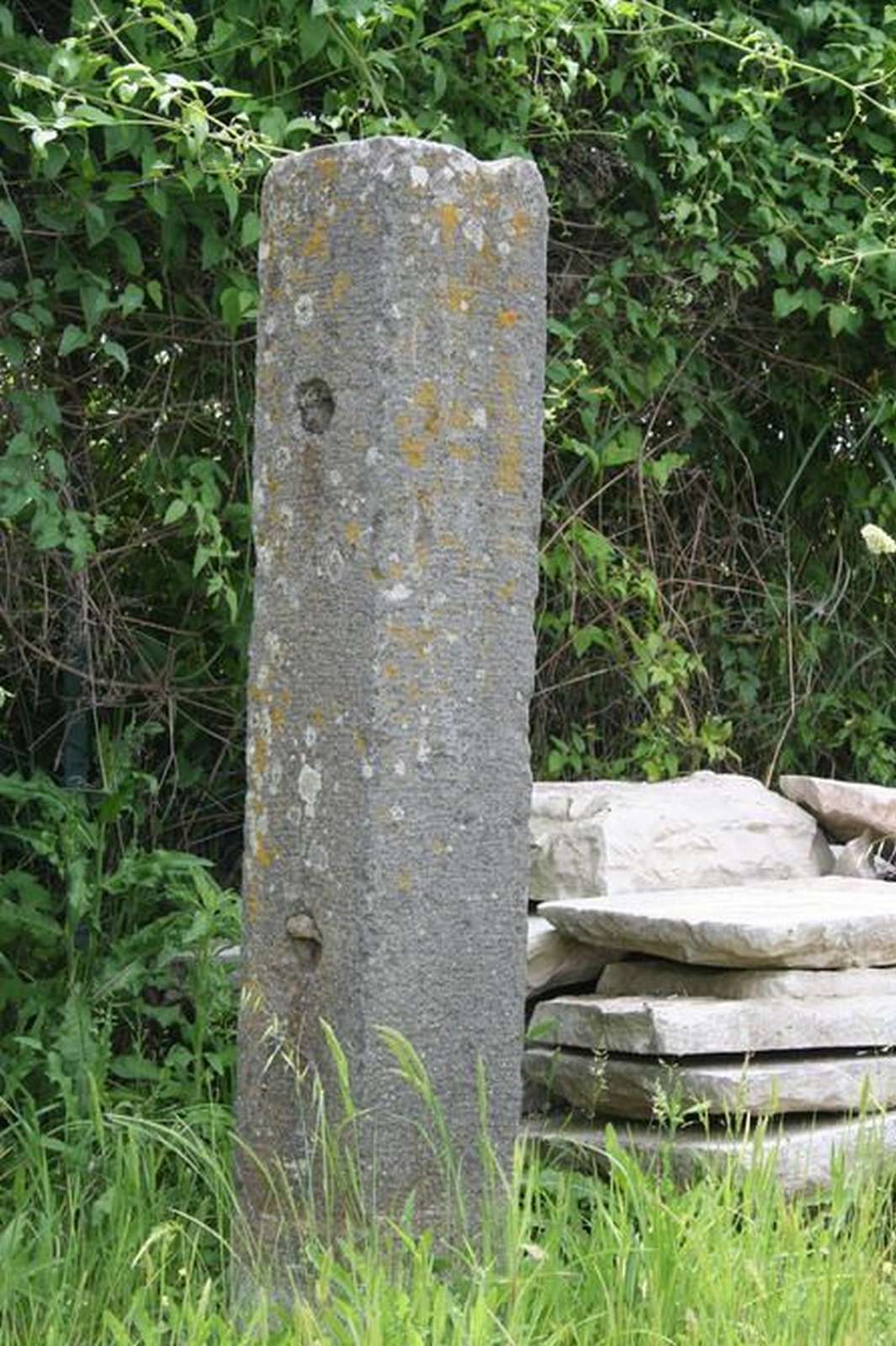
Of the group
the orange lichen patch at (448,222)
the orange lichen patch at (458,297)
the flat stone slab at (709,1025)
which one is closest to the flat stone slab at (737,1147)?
the flat stone slab at (709,1025)

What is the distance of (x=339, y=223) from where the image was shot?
11.4 feet

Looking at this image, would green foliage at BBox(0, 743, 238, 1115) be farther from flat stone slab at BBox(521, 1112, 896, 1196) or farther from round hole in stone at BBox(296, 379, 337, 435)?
round hole in stone at BBox(296, 379, 337, 435)

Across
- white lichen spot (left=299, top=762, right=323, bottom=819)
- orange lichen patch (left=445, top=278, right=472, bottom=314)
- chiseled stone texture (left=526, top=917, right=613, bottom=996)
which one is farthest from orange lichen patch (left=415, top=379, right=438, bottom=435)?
chiseled stone texture (left=526, top=917, right=613, bottom=996)

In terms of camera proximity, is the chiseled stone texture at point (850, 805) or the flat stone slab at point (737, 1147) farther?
the chiseled stone texture at point (850, 805)

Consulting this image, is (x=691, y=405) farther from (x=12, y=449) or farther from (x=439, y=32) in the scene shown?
(x=12, y=449)

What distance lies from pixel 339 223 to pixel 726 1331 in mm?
1855

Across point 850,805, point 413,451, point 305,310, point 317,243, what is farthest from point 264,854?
point 850,805

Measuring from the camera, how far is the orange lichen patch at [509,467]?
3.54m

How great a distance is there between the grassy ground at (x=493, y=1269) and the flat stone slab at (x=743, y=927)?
51 cm

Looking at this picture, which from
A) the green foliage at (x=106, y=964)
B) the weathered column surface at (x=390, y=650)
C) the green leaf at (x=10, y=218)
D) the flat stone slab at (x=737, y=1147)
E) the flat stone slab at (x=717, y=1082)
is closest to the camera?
the weathered column surface at (x=390, y=650)

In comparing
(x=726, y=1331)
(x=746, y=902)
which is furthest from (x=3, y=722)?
(x=726, y=1331)

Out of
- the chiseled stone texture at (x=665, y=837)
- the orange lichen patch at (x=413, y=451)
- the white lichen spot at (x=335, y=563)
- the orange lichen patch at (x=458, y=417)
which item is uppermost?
the orange lichen patch at (x=458, y=417)

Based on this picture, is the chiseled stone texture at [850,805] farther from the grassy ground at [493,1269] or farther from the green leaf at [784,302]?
the grassy ground at [493,1269]

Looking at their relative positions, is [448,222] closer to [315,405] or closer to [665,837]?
[315,405]
